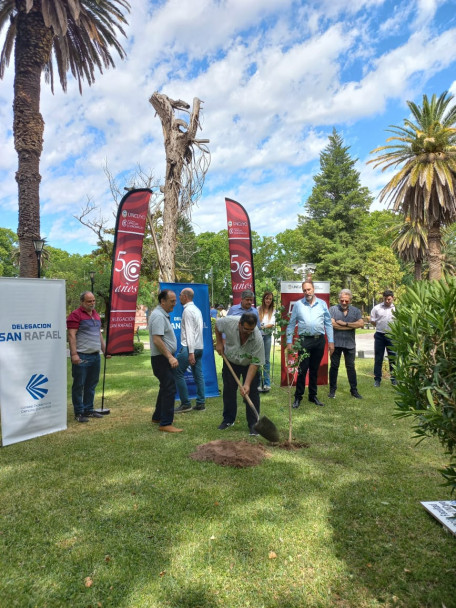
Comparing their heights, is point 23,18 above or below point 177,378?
above

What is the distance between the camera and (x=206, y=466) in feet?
13.0

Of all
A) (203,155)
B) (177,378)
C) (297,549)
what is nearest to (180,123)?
(203,155)

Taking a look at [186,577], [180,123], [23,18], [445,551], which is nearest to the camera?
[186,577]

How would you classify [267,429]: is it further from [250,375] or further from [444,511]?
[444,511]

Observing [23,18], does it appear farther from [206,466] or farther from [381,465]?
[381,465]

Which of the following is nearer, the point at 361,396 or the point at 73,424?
the point at 73,424

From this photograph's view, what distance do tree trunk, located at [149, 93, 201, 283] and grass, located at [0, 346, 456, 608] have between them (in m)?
3.95

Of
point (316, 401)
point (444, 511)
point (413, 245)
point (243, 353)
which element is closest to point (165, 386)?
point (243, 353)

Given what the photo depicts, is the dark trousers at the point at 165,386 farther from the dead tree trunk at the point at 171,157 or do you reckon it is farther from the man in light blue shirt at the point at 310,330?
the dead tree trunk at the point at 171,157

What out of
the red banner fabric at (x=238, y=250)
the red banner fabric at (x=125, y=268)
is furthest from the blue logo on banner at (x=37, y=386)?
the red banner fabric at (x=238, y=250)

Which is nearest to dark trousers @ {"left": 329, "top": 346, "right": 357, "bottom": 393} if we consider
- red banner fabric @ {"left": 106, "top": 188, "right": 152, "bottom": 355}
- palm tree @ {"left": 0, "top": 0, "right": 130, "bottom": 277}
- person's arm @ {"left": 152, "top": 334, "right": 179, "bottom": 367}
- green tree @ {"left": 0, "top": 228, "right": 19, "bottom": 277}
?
person's arm @ {"left": 152, "top": 334, "right": 179, "bottom": 367}

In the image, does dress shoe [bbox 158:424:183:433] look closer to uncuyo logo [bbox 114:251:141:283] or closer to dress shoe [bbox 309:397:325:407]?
dress shoe [bbox 309:397:325:407]

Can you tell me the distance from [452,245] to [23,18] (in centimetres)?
4353

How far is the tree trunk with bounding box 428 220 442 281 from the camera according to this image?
14.5 m
